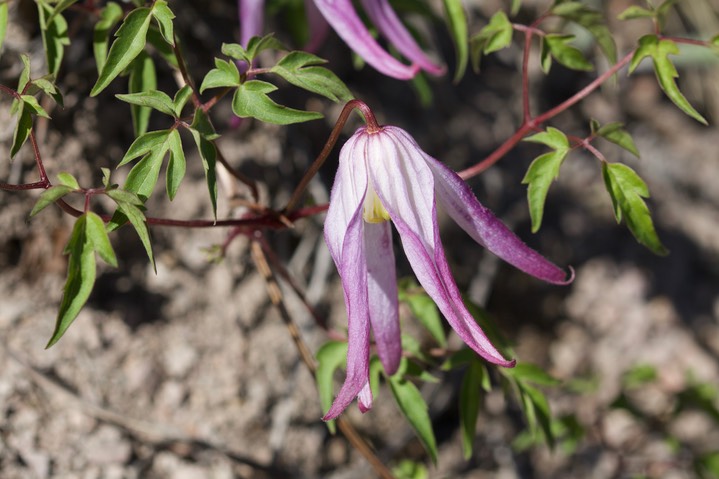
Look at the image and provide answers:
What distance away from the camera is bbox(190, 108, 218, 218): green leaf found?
1.15 m

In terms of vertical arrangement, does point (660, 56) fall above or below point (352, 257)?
above

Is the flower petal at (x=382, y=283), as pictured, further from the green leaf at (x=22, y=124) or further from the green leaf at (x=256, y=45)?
the green leaf at (x=22, y=124)

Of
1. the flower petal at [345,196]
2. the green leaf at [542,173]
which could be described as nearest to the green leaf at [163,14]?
the flower petal at [345,196]

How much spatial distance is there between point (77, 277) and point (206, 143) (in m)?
0.29

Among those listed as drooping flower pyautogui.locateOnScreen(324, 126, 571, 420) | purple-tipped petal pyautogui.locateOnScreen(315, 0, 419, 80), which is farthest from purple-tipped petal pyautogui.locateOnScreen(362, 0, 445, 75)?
drooping flower pyautogui.locateOnScreen(324, 126, 571, 420)

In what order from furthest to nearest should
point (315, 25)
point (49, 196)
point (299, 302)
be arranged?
point (299, 302) → point (315, 25) → point (49, 196)

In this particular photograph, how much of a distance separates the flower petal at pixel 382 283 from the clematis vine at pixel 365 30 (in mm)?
410

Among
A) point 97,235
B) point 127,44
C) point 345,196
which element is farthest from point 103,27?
point 345,196

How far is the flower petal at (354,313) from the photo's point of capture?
3.66 feet

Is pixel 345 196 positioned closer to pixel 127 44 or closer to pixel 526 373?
pixel 127 44

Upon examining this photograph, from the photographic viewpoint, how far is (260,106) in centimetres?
118

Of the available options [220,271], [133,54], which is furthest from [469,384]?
[133,54]

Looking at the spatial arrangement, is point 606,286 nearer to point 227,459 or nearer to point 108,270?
point 227,459

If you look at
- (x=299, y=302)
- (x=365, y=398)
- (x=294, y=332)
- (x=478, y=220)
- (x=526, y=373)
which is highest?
(x=478, y=220)
